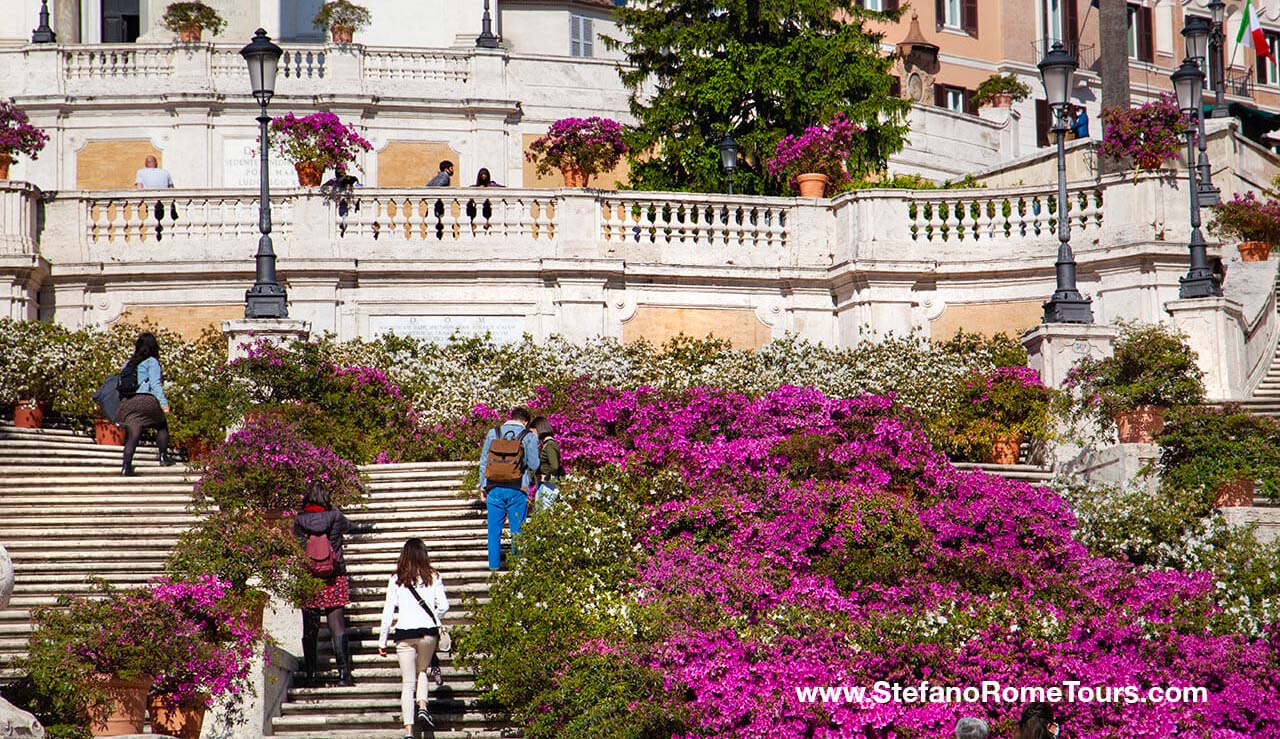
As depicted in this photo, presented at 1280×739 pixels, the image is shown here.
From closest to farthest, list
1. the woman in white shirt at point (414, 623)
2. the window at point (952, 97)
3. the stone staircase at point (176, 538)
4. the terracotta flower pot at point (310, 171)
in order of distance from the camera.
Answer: the woman in white shirt at point (414, 623) < the stone staircase at point (176, 538) < the terracotta flower pot at point (310, 171) < the window at point (952, 97)

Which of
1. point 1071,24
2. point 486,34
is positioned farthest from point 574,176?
point 1071,24

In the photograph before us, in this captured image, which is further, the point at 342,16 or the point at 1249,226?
the point at 342,16

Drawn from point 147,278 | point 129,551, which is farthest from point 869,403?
point 147,278

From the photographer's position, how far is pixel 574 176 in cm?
3381

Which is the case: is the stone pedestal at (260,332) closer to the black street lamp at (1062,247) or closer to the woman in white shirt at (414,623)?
the woman in white shirt at (414,623)

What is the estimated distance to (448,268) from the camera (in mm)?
27000

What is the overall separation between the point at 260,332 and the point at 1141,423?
9828 millimetres

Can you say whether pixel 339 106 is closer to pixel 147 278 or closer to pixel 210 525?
pixel 147 278

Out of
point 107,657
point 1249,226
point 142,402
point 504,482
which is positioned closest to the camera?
point 107,657

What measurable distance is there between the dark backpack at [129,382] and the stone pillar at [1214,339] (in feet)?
39.7

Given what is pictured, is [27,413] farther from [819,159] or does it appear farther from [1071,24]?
[1071,24]

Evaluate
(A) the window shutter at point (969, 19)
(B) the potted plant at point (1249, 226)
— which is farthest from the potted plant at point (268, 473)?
(A) the window shutter at point (969, 19)

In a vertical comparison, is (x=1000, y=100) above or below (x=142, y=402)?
above

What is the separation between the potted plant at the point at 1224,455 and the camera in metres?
19.5
